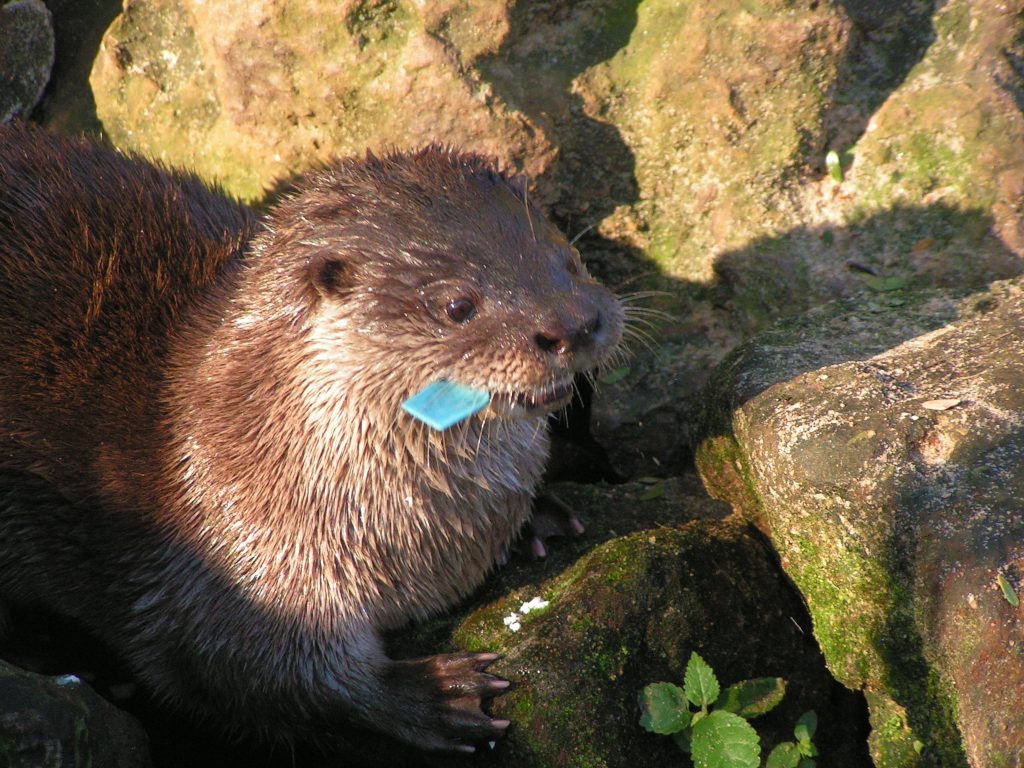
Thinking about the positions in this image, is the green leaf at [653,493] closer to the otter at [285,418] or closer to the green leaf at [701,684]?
the otter at [285,418]

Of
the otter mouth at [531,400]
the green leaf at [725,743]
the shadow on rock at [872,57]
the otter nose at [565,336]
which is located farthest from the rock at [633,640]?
the shadow on rock at [872,57]

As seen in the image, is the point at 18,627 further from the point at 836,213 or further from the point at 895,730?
the point at 836,213

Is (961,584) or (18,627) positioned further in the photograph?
(18,627)

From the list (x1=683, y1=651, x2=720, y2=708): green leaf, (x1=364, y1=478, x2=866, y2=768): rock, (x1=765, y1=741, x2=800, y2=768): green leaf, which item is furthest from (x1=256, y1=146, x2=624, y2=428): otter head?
(x1=765, y1=741, x2=800, y2=768): green leaf

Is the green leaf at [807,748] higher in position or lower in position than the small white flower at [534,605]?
lower

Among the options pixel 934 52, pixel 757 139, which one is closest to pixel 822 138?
pixel 757 139

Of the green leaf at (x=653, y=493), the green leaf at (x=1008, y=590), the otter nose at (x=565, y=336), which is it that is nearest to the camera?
the green leaf at (x=1008, y=590)
